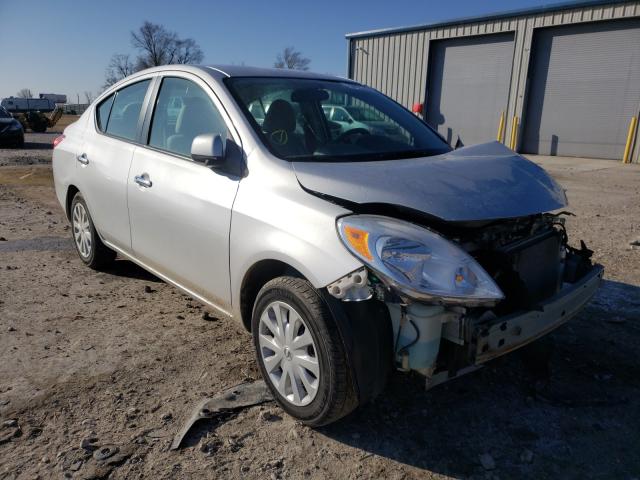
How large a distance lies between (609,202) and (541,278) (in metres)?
6.60

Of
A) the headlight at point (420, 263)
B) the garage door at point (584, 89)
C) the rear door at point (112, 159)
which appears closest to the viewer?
the headlight at point (420, 263)

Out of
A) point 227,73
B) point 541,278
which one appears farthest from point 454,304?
point 227,73

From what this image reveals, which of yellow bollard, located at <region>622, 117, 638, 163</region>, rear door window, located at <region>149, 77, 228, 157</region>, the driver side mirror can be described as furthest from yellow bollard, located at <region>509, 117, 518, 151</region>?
the driver side mirror

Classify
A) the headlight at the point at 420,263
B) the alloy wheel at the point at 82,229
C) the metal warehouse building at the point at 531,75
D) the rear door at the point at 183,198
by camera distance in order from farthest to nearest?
the metal warehouse building at the point at 531,75 → the alloy wheel at the point at 82,229 → the rear door at the point at 183,198 → the headlight at the point at 420,263

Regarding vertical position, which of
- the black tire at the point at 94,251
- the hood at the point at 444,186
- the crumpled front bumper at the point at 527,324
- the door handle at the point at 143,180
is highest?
the hood at the point at 444,186

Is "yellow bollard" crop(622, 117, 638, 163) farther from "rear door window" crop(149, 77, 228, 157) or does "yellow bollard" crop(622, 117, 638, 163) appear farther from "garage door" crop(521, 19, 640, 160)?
"rear door window" crop(149, 77, 228, 157)

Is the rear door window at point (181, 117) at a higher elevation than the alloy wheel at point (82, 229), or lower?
higher

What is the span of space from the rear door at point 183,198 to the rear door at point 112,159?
0.19 m

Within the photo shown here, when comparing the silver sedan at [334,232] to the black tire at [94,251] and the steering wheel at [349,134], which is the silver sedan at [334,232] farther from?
the black tire at [94,251]

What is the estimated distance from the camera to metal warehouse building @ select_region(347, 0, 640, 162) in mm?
14438

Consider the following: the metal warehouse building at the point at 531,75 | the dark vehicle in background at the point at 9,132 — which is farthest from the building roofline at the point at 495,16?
the dark vehicle in background at the point at 9,132

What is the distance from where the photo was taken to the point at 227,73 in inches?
129

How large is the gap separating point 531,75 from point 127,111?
15220 millimetres

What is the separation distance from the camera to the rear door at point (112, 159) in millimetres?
3799
